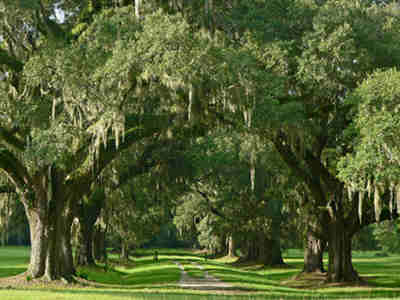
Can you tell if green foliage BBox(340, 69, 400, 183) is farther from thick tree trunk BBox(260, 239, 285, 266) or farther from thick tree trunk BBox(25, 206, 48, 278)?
thick tree trunk BBox(260, 239, 285, 266)

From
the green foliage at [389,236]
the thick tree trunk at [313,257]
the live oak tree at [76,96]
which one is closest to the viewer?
the live oak tree at [76,96]

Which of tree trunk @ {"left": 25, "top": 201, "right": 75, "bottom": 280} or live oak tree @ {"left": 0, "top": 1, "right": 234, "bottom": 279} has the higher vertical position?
live oak tree @ {"left": 0, "top": 1, "right": 234, "bottom": 279}

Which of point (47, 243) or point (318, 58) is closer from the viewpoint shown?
point (318, 58)

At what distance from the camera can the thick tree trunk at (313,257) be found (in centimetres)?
3366

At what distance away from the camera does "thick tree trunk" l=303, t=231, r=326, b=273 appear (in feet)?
110

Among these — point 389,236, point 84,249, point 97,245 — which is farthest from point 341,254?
point 97,245

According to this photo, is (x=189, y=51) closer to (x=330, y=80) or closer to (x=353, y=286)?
(x=330, y=80)

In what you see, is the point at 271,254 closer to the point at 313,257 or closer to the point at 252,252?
the point at 252,252

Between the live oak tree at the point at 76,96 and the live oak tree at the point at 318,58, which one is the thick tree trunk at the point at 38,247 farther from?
the live oak tree at the point at 318,58

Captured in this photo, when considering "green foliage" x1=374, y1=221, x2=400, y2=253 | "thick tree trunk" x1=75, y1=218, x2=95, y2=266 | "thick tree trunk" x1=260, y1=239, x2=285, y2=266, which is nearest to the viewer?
"thick tree trunk" x1=75, y1=218, x2=95, y2=266

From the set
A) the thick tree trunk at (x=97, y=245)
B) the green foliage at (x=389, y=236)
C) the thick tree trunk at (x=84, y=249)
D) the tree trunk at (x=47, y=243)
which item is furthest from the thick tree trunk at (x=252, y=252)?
the tree trunk at (x=47, y=243)

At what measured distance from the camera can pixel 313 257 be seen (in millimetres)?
33938

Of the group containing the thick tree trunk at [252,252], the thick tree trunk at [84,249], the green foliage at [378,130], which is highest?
the green foliage at [378,130]

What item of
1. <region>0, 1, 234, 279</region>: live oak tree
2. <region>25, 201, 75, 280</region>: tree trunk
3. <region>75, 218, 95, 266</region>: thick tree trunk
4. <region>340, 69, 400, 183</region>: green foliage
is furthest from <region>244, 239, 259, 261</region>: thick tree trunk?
<region>340, 69, 400, 183</region>: green foliage
